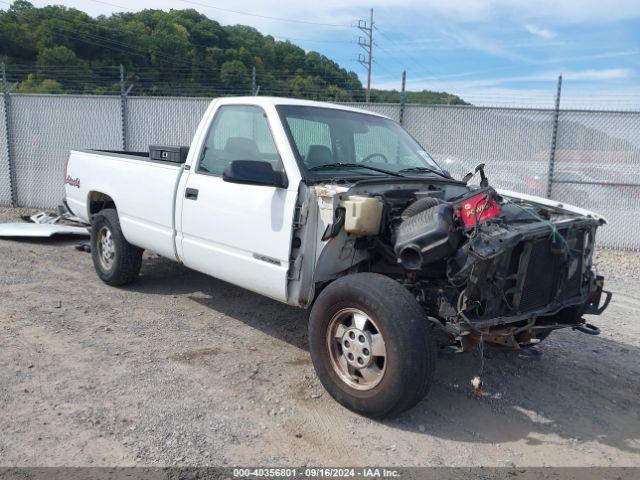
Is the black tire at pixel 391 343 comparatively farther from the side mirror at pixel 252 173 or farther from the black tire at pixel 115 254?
the black tire at pixel 115 254

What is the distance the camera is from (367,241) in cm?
416

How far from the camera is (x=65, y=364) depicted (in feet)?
14.3

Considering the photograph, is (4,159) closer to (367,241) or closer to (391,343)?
(367,241)

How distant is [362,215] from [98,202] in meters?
4.28

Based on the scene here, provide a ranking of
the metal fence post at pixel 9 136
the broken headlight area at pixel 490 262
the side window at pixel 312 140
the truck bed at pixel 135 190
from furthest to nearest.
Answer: the metal fence post at pixel 9 136
the truck bed at pixel 135 190
the side window at pixel 312 140
the broken headlight area at pixel 490 262

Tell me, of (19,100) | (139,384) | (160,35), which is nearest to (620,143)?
(139,384)

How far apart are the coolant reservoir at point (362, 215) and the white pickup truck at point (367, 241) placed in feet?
0.03

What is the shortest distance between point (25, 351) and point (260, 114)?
2.68 meters

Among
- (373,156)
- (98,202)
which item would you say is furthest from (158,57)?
(373,156)

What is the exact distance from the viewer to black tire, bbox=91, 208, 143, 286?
6219 mm

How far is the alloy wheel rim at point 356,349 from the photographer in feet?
12.1

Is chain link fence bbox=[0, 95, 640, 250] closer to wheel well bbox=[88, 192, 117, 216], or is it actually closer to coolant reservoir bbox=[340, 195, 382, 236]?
wheel well bbox=[88, 192, 117, 216]

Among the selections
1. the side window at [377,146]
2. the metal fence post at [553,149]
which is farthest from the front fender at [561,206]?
the metal fence post at [553,149]

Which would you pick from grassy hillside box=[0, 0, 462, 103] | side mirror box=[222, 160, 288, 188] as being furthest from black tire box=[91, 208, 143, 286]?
grassy hillside box=[0, 0, 462, 103]
